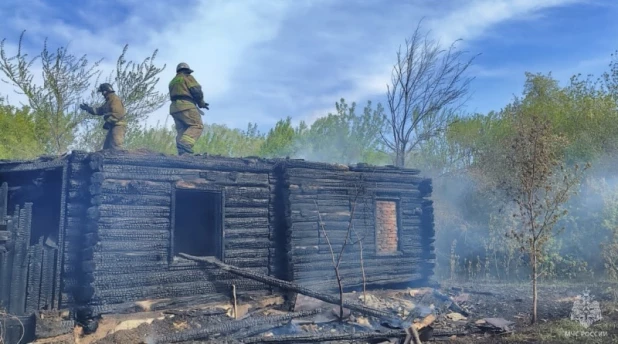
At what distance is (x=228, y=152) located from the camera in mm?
32906

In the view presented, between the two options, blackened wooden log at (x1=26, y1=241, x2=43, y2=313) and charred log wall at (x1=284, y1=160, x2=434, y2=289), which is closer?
blackened wooden log at (x1=26, y1=241, x2=43, y2=313)

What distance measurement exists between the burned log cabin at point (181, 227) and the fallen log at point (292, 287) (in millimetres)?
270

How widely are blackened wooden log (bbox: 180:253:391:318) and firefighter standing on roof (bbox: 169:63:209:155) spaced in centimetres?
278

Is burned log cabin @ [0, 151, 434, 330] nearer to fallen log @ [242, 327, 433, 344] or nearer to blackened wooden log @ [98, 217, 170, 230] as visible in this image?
blackened wooden log @ [98, 217, 170, 230]

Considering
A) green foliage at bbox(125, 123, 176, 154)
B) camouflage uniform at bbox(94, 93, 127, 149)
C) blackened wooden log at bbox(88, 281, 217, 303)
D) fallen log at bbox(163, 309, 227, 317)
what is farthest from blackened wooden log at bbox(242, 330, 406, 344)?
green foliage at bbox(125, 123, 176, 154)

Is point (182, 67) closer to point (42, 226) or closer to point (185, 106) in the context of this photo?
point (185, 106)

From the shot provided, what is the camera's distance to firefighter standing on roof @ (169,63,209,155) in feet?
38.2

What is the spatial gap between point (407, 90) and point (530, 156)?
14.8 m

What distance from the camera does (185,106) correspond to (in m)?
11.7

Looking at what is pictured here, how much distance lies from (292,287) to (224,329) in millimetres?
1988

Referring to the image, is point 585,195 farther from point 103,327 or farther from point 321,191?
point 103,327

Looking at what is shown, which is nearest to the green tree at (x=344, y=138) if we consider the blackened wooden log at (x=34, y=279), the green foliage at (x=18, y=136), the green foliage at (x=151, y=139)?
the green foliage at (x=151, y=139)

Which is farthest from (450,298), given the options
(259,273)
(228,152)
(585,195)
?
(228,152)

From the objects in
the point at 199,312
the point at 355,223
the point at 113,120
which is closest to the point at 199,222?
the point at 199,312
